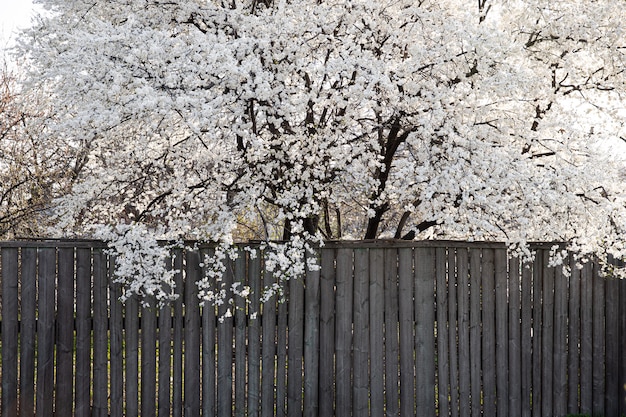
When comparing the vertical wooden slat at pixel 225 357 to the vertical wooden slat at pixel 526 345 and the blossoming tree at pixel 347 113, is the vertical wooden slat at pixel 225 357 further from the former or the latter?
the vertical wooden slat at pixel 526 345

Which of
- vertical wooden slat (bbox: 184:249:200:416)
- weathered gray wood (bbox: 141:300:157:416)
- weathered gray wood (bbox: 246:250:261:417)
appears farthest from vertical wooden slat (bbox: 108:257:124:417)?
weathered gray wood (bbox: 246:250:261:417)

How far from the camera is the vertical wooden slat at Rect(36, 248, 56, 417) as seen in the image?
206 inches

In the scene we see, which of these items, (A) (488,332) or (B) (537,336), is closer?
(A) (488,332)

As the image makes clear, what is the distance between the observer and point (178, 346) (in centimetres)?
539

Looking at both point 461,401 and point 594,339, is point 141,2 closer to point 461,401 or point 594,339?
point 461,401

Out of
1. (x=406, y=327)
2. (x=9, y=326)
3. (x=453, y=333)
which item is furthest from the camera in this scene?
(x=453, y=333)

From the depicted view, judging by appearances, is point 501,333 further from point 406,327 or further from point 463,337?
point 406,327

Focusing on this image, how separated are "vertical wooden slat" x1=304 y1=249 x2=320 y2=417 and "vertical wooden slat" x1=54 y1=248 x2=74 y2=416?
2.00 metres

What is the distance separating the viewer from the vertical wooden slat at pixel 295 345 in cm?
554

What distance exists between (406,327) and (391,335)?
16 cm

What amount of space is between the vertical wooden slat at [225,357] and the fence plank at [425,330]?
1689mm

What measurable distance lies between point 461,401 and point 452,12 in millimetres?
3750

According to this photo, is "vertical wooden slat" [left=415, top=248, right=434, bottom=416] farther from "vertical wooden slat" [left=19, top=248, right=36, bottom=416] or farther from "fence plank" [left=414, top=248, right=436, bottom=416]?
"vertical wooden slat" [left=19, top=248, right=36, bottom=416]

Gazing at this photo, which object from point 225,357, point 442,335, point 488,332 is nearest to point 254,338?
point 225,357
